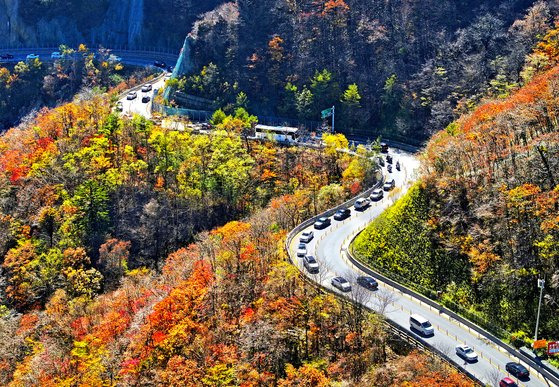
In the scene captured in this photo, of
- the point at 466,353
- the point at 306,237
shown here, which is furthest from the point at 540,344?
the point at 306,237

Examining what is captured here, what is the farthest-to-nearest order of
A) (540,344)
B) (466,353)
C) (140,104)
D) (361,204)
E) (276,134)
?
(140,104) < (276,134) < (361,204) < (540,344) < (466,353)

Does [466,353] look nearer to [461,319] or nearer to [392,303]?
[461,319]

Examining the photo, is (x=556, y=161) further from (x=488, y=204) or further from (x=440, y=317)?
(x=440, y=317)

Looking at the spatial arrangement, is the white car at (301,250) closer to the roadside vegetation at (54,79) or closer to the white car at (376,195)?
the white car at (376,195)

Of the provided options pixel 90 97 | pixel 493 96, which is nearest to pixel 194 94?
pixel 90 97

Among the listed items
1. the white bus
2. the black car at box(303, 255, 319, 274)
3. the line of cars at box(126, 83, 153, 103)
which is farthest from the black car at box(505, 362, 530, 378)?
the line of cars at box(126, 83, 153, 103)

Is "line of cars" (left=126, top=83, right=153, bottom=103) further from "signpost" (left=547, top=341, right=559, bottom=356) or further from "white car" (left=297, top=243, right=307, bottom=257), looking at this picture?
"signpost" (left=547, top=341, right=559, bottom=356)

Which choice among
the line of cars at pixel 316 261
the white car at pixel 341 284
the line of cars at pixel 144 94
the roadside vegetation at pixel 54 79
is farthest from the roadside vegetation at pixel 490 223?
the roadside vegetation at pixel 54 79
